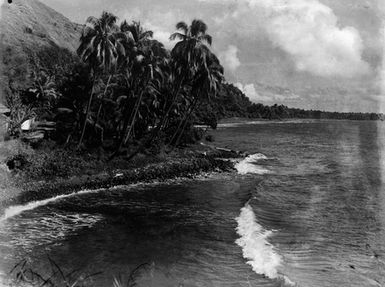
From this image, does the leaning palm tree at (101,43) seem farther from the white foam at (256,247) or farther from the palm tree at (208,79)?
the white foam at (256,247)

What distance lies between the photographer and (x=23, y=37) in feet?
449

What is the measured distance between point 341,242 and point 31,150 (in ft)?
95.0

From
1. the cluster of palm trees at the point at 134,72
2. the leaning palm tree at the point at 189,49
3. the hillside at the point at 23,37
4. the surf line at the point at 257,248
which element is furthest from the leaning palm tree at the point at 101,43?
the hillside at the point at 23,37

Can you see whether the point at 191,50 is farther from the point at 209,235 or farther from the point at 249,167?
the point at 209,235

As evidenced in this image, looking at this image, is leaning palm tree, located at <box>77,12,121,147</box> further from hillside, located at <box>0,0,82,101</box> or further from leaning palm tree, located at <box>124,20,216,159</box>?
hillside, located at <box>0,0,82,101</box>

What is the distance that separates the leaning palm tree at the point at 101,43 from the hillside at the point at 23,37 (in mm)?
36054

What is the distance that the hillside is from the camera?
9025cm

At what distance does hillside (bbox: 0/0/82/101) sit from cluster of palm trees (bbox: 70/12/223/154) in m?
29.0

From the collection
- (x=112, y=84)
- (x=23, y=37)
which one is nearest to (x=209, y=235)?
(x=112, y=84)

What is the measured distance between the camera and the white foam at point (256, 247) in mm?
20844

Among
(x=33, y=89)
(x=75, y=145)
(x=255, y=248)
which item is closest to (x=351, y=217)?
(x=255, y=248)

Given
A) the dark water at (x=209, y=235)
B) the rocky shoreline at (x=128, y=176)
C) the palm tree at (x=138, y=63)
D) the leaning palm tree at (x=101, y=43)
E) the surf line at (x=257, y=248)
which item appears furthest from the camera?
the palm tree at (x=138, y=63)

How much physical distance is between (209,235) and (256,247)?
11.2 ft

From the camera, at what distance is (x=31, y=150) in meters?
40.5
